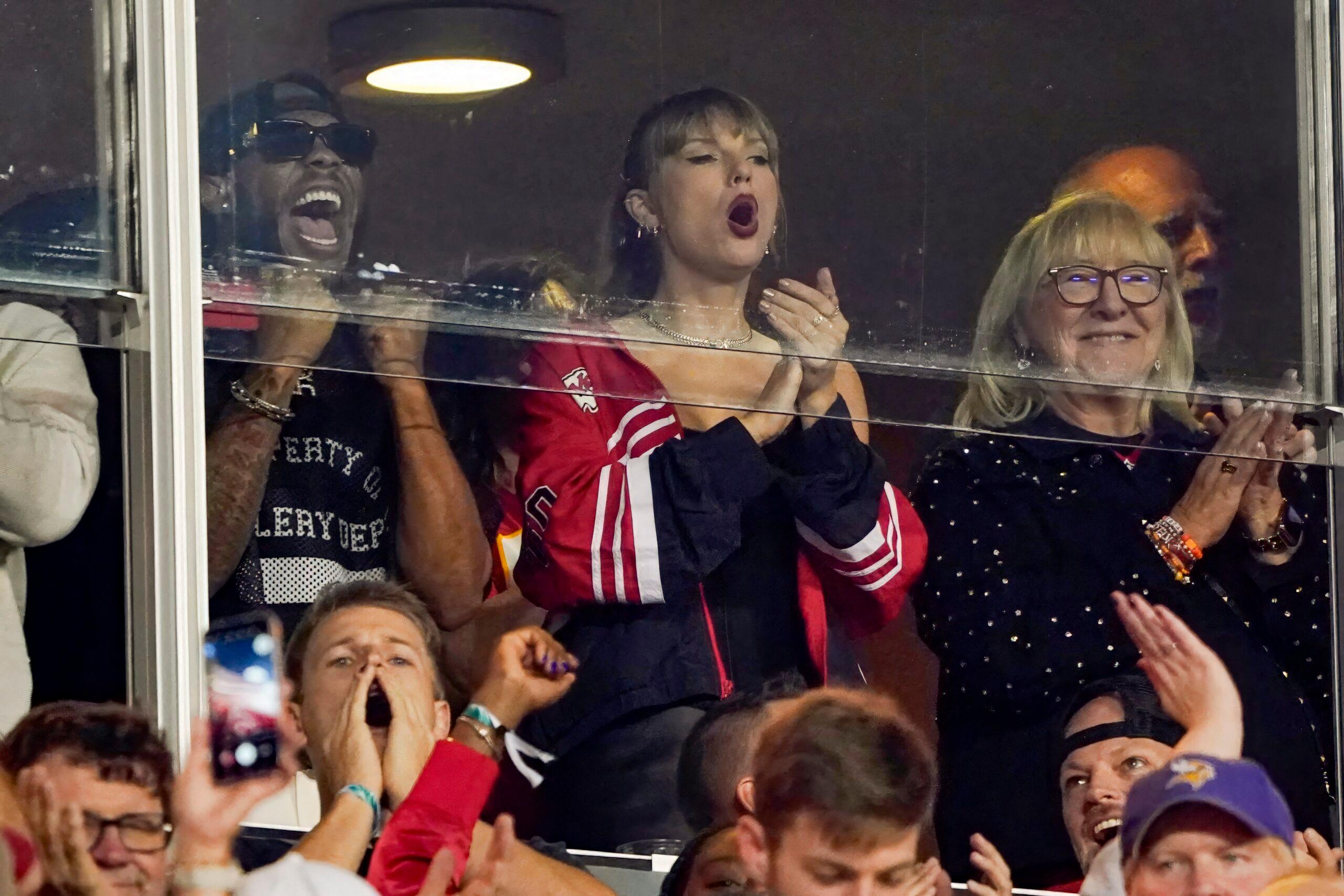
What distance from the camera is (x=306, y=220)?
2.53 meters

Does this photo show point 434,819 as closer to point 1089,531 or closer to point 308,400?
point 308,400

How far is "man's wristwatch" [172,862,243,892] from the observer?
226 cm

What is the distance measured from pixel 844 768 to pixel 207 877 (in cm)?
81

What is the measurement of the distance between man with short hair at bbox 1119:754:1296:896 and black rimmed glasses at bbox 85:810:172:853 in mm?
1233

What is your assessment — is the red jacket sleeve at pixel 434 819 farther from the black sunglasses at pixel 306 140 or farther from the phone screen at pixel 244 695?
the black sunglasses at pixel 306 140

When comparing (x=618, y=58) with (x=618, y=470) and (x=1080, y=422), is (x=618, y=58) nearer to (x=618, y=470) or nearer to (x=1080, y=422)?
(x=618, y=470)

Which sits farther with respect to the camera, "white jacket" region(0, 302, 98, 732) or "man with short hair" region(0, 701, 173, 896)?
"white jacket" region(0, 302, 98, 732)

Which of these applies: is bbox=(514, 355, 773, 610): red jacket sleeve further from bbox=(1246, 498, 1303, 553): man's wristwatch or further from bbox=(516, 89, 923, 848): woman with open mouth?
bbox=(1246, 498, 1303, 553): man's wristwatch

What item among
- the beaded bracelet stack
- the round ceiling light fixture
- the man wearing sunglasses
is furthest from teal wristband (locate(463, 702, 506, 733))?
the beaded bracelet stack

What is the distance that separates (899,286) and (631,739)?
0.75 metres

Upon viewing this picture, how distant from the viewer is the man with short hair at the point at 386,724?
238cm

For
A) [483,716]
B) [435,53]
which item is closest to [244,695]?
[483,716]

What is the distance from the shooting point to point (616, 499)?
2619mm

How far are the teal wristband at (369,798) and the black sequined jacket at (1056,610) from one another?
0.75m
